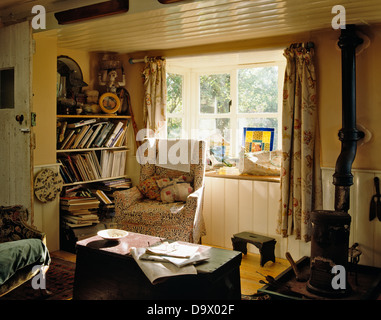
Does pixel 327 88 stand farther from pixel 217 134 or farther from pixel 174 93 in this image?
pixel 174 93

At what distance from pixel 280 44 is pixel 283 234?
1.76m

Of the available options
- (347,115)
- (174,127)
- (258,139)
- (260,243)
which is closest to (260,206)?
(260,243)

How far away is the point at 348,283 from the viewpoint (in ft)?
8.86

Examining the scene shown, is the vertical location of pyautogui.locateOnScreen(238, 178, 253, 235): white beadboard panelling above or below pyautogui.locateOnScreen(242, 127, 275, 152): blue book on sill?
below

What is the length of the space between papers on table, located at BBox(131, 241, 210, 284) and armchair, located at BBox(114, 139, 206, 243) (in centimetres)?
100

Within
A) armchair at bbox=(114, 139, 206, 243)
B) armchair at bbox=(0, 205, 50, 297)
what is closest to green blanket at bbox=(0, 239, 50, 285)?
armchair at bbox=(0, 205, 50, 297)

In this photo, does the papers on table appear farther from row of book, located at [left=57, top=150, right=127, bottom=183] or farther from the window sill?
row of book, located at [left=57, top=150, right=127, bottom=183]

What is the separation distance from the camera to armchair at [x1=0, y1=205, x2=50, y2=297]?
7.37ft

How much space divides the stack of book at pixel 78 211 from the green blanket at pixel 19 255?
4.51 feet

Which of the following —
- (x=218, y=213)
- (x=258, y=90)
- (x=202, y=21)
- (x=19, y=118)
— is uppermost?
(x=202, y=21)

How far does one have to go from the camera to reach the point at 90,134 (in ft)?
13.9

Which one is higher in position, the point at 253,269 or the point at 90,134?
the point at 90,134

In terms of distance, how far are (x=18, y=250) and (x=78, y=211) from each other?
165 centimetres
